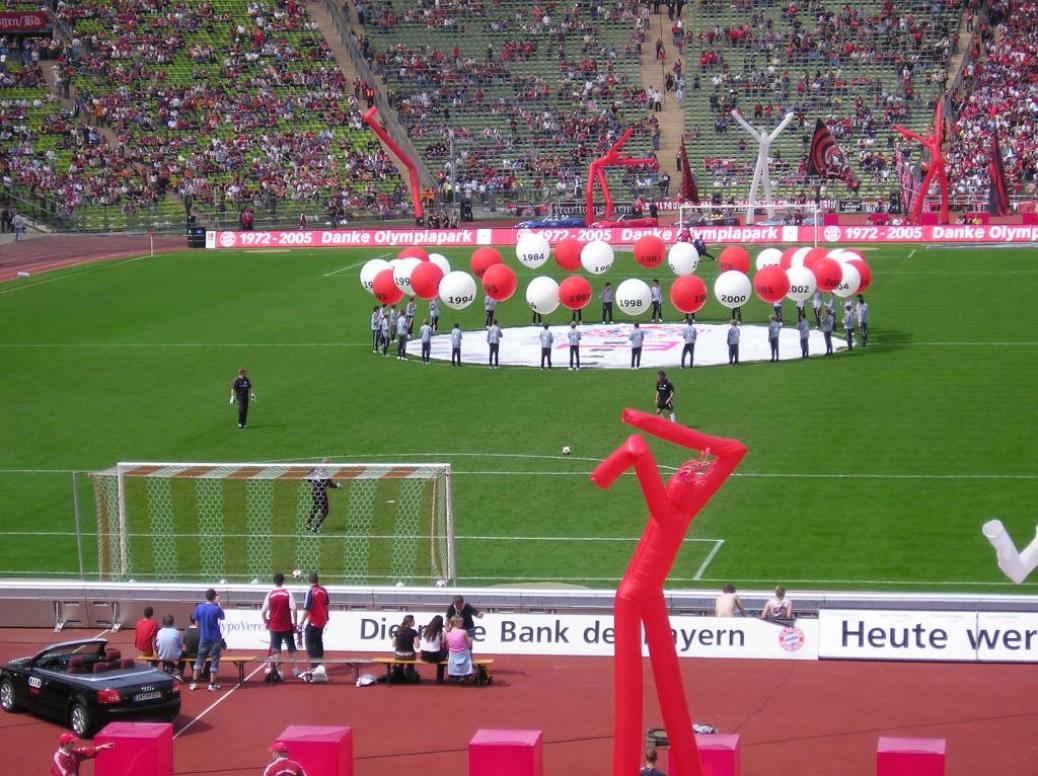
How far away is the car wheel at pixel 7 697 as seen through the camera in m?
21.2

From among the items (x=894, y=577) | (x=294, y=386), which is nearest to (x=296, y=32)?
(x=294, y=386)

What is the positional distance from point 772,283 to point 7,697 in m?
27.0

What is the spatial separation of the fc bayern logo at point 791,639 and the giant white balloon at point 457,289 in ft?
74.9

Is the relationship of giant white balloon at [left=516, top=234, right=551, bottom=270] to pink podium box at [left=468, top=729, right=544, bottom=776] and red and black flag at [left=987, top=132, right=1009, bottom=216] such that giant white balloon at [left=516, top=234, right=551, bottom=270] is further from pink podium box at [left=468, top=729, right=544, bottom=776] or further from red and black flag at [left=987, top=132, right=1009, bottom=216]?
pink podium box at [left=468, top=729, right=544, bottom=776]

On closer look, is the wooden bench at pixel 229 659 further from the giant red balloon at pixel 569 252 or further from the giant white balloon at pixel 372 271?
the giant red balloon at pixel 569 252

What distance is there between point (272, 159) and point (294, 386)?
40609mm

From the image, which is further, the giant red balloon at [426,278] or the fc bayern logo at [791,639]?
the giant red balloon at [426,278]

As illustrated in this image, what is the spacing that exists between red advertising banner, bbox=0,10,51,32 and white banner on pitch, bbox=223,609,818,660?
226 feet

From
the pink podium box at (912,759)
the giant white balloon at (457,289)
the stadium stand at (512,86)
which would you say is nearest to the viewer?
the pink podium box at (912,759)

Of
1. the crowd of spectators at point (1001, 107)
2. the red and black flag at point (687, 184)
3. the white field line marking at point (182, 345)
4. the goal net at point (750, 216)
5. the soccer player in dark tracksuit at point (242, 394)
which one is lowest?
the soccer player in dark tracksuit at point (242, 394)

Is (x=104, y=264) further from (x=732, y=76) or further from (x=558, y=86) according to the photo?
(x=732, y=76)

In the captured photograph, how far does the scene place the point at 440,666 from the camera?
74.3ft

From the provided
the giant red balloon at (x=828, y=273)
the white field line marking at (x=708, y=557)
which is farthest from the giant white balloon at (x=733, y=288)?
the white field line marking at (x=708, y=557)

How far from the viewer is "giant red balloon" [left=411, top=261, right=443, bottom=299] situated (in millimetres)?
45000
